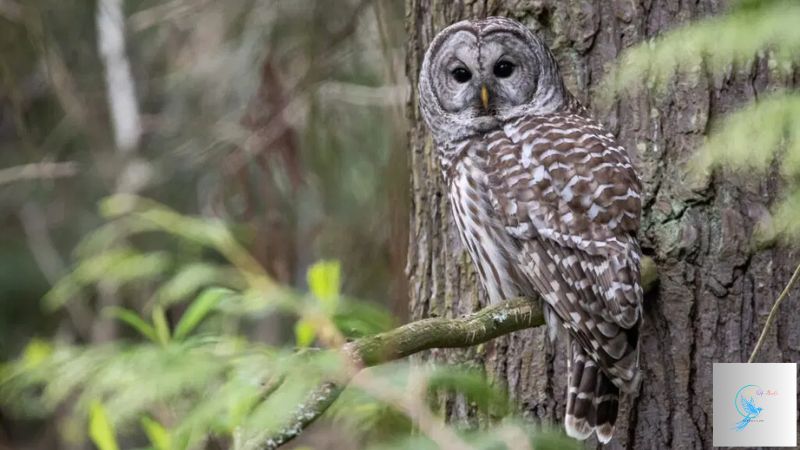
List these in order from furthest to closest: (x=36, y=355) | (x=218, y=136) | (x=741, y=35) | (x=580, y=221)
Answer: (x=218, y=136), (x=36, y=355), (x=580, y=221), (x=741, y=35)

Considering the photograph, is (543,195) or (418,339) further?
(543,195)

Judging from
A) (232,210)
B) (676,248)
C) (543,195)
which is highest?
(543,195)

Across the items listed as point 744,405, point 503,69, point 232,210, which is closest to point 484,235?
point 503,69

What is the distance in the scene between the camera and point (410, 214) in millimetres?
3521

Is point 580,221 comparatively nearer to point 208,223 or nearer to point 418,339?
point 418,339

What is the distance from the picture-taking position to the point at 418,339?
214cm

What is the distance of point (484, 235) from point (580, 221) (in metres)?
0.31

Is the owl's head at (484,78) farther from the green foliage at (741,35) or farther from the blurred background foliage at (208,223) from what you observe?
the green foliage at (741,35)

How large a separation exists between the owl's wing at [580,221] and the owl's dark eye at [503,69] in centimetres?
28

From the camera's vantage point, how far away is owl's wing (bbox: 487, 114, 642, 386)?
9.04 ft

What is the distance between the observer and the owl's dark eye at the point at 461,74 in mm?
3400

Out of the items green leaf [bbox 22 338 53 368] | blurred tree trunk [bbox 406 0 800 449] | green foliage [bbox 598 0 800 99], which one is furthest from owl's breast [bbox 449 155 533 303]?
green foliage [bbox 598 0 800 99]

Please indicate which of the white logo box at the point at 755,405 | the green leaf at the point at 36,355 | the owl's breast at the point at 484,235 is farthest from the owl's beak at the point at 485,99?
the green leaf at the point at 36,355

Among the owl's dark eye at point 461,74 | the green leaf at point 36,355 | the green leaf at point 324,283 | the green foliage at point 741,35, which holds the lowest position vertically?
the green leaf at point 36,355
